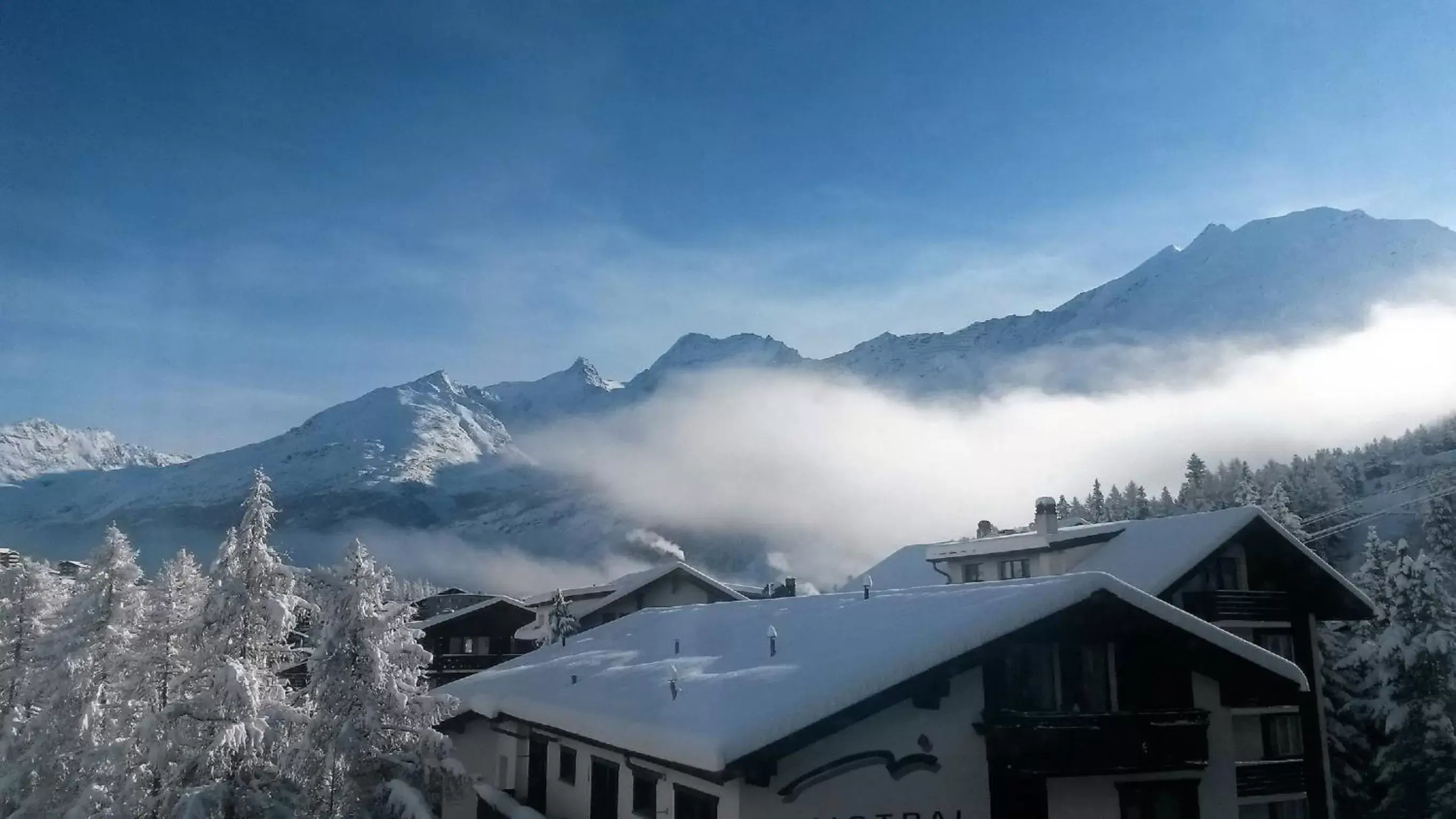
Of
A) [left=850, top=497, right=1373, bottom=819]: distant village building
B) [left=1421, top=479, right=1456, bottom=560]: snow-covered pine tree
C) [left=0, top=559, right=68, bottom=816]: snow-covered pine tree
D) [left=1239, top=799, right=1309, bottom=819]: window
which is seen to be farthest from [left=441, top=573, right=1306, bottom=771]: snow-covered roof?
[left=1421, top=479, right=1456, bottom=560]: snow-covered pine tree

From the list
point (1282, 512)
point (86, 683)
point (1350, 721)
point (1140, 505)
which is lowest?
point (1350, 721)

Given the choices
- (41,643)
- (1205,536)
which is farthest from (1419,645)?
(41,643)

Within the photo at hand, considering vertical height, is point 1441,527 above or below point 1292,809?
above

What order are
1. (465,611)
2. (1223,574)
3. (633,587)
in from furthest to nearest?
1. (465,611)
2. (633,587)
3. (1223,574)

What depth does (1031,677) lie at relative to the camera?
1515 cm

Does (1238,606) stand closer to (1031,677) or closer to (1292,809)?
(1292,809)

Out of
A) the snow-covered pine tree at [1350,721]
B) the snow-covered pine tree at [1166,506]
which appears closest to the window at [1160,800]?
the snow-covered pine tree at [1350,721]

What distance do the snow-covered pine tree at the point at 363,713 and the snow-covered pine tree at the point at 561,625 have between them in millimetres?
9687

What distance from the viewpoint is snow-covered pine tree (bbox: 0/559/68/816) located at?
3002cm

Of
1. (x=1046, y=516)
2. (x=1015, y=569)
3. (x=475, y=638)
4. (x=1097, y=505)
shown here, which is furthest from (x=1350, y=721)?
(x=1097, y=505)

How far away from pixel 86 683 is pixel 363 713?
1422 centimetres

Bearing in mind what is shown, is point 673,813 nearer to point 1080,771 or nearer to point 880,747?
point 880,747

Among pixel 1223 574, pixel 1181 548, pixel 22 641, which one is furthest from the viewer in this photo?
pixel 22 641

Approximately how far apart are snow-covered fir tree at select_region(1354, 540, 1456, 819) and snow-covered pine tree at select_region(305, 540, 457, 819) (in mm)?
33269
